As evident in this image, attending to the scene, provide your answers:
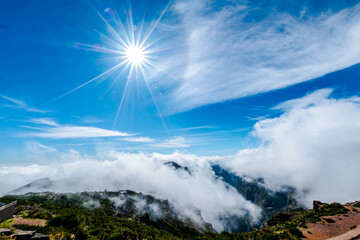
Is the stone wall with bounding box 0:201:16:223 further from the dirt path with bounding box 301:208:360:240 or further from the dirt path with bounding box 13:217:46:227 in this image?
the dirt path with bounding box 301:208:360:240

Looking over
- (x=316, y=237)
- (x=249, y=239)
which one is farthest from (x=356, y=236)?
(x=249, y=239)

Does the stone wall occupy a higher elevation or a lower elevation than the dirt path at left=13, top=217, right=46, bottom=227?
higher

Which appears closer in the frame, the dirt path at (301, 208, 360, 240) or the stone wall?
the dirt path at (301, 208, 360, 240)

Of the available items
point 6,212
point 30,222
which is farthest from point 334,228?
point 6,212

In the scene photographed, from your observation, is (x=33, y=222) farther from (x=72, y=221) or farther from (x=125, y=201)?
(x=125, y=201)

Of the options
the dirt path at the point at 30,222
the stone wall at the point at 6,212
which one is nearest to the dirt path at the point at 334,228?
the dirt path at the point at 30,222

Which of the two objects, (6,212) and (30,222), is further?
(30,222)

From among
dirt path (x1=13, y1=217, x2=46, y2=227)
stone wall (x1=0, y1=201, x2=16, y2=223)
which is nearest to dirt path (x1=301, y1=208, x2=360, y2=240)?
dirt path (x1=13, y1=217, x2=46, y2=227)

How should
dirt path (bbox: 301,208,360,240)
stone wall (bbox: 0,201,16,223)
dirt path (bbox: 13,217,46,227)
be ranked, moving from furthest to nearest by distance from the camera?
1. dirt path (bbox: 13,217,46,227)
2. stone wall (bbox: 0,201,16,223)
3. dirt path (bbox: 301,208,360,240)

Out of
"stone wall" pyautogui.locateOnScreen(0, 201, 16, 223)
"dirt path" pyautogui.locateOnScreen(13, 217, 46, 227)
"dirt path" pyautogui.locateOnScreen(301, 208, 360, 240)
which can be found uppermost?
"stone wall" pyautogui.locateOnScreen(0, 201, 16, 223)

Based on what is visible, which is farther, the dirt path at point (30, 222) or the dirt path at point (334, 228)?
the dirt path at point (30, 222)

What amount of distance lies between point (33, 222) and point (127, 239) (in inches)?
714

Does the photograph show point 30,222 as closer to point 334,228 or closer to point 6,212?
point 6,212

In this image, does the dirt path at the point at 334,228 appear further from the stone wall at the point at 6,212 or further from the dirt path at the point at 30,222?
the stone wall at the point at 6,212
